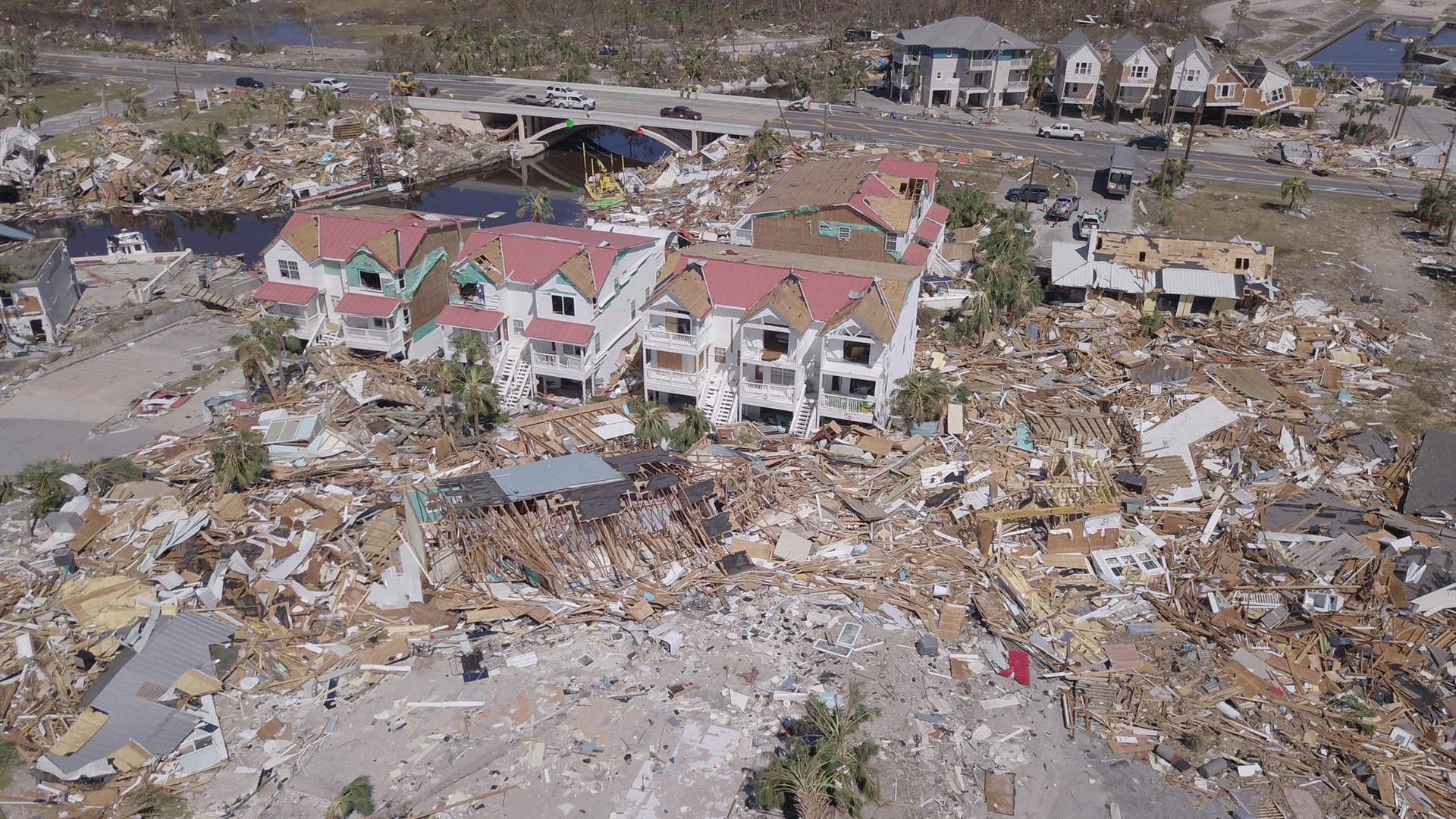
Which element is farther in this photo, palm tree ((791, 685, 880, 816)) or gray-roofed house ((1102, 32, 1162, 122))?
gray-roofed house ((1102, 32, 1162, 122))

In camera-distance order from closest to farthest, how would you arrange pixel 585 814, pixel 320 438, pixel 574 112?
1. pixel 585 814
2. pixel 320 438
3. pixel 574 112

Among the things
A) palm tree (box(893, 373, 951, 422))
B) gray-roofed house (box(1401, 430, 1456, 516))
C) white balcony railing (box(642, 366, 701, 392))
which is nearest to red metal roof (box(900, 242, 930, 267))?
palm tree (box(893, 373, 951, 422))

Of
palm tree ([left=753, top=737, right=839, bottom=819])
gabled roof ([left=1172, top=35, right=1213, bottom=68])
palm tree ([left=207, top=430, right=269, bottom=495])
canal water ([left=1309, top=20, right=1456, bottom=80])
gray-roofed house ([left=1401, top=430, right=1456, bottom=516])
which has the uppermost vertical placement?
canal water ([left=1309, top=20, right=1456, bottom=80])

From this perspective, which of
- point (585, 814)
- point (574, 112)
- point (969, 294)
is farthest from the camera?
point (574, 112)

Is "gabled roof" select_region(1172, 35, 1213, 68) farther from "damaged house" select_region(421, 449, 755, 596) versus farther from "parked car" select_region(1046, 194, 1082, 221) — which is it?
"damaged house" select_region(421, 449, 755, 596)

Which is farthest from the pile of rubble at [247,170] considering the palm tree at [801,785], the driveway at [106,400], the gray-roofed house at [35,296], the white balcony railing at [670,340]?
the palm tree at [801,785]

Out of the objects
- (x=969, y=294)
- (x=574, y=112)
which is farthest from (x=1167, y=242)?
(x=574, y=112)

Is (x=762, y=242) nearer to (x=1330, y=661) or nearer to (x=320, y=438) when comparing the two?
(x=320, y=438)
